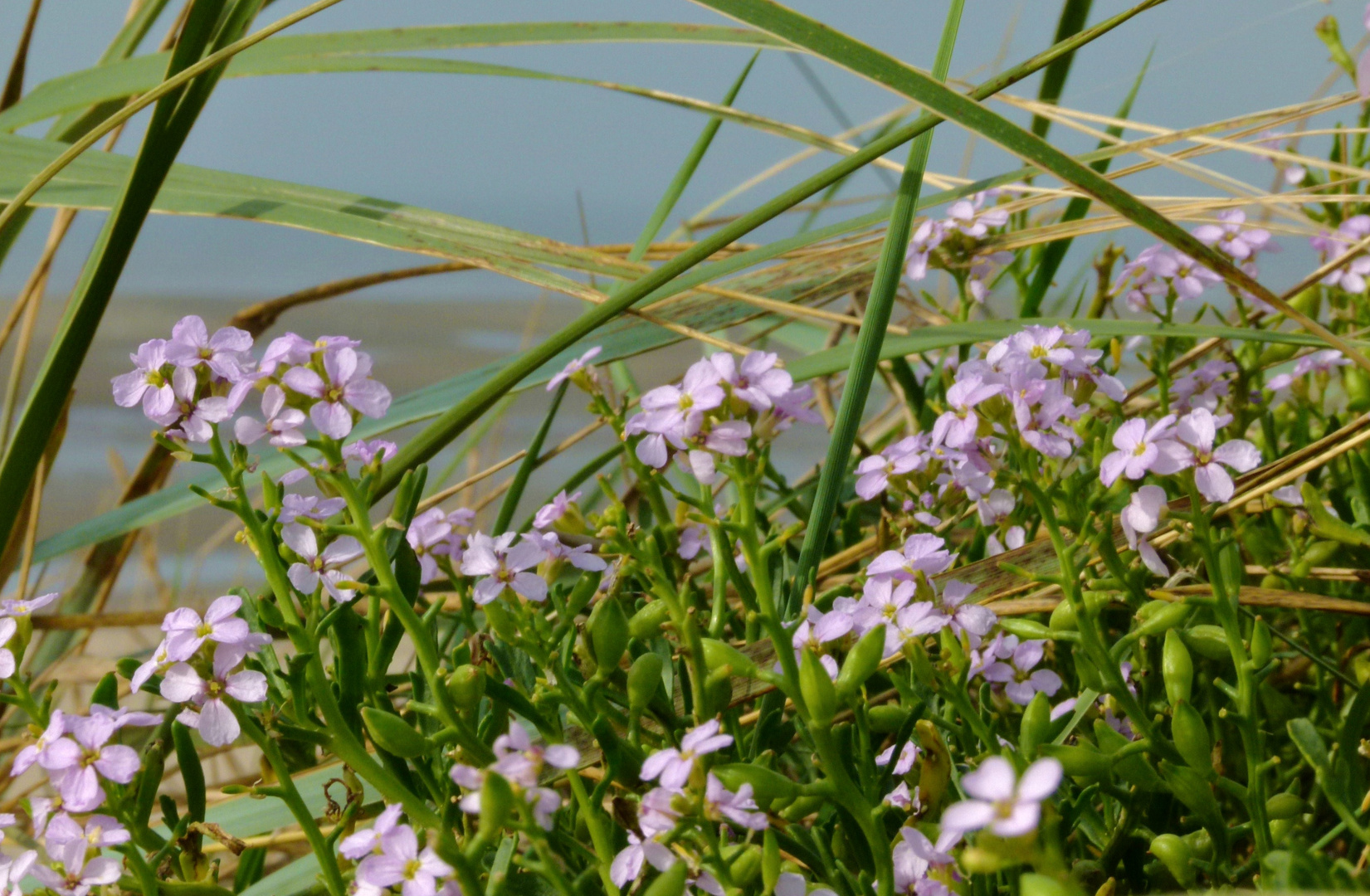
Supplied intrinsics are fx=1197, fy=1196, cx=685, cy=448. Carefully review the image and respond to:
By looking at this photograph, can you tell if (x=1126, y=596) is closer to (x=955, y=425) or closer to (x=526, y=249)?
(x=955, y=425)

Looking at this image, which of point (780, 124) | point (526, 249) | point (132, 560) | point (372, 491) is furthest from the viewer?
point (132, 560)

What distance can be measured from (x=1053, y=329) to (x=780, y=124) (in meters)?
0.78

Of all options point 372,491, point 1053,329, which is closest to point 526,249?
point 372,491

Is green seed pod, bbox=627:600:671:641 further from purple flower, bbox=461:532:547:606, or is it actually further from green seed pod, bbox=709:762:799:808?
green seed pod, bbox=709:762:799:808

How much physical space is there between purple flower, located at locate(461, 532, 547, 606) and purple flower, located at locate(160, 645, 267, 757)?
153 mm

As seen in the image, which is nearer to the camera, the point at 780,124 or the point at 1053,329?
the point at 1053,329

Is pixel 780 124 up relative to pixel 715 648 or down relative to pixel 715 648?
up

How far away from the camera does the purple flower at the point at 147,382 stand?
760 mm

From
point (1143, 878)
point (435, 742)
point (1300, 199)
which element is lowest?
point (1143, 878)

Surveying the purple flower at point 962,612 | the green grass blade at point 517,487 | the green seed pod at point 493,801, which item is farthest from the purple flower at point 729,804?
the green grass blade at point 517,487

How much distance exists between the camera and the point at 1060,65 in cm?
162

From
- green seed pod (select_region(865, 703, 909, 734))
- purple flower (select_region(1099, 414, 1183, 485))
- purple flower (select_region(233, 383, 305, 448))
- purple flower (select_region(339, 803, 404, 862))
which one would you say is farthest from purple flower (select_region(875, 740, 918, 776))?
purple flower (select_region(233, 383, 305, 448))

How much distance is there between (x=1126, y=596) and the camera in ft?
2.69

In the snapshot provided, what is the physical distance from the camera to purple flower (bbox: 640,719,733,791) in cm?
60
